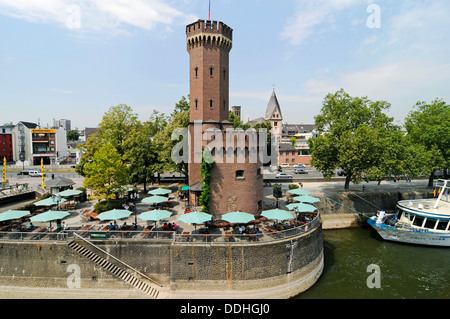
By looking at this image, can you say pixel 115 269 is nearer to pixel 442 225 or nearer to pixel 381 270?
pixel 381 270

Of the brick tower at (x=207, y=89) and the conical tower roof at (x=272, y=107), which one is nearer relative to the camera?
the brick tower at (x=207, y=89)

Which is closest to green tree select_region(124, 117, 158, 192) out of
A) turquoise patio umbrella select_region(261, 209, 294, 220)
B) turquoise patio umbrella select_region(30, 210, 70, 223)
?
turquoise patio umbrella select_region(30, 210, 70, 223)

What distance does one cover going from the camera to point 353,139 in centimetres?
3478

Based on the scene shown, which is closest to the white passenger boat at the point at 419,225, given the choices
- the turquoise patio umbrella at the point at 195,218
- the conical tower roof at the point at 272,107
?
the turquoise patio umbrella at the point at 195,218

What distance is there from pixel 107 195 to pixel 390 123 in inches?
1630

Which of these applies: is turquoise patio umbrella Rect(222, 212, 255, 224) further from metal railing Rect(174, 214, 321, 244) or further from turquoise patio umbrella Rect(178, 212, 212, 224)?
turquoise patio umbrella Rect(178, 212, 212, 224)

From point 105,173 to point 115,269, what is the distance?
11.3 metres

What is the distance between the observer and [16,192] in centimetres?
3428

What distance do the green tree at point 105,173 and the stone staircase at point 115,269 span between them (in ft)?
27.4

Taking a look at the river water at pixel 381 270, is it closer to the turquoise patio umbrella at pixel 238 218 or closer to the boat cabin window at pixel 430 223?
the boat cabin window at pixel 430 223

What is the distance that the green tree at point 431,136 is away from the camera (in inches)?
1497
